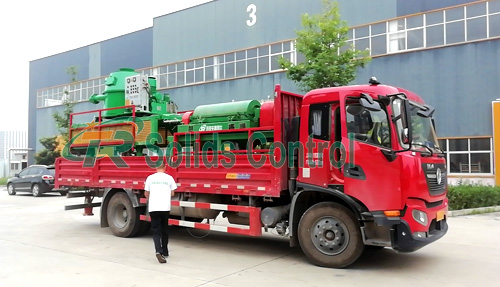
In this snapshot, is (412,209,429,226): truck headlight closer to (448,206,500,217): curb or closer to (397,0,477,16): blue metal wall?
(448,206,500,217): curb

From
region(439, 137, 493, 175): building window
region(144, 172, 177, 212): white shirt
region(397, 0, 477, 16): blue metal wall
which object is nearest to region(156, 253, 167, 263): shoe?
region(144, 172, 177, 212): white shirt

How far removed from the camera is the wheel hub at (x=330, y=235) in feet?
20.3

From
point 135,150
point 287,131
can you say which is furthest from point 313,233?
point 135,150

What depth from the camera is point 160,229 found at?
6.88 meters

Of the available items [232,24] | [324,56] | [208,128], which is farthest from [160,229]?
[232,24]

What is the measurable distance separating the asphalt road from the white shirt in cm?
88

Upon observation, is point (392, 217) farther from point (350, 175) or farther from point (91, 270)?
point (91, 270)

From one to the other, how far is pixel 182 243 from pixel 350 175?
3924 millimetres

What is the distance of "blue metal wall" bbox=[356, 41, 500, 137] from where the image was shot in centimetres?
1900

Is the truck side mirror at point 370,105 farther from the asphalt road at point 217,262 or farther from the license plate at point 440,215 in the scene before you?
the asphalt road at point 217,262

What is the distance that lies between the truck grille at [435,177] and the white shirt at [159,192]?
4051 millimetres

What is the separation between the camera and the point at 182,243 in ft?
27.4

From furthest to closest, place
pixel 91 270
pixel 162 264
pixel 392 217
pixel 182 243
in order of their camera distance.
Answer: pixel 182 243 → pixel 162 264 → pixel 91 270 → pixel 392 217

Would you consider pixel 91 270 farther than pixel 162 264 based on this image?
No
